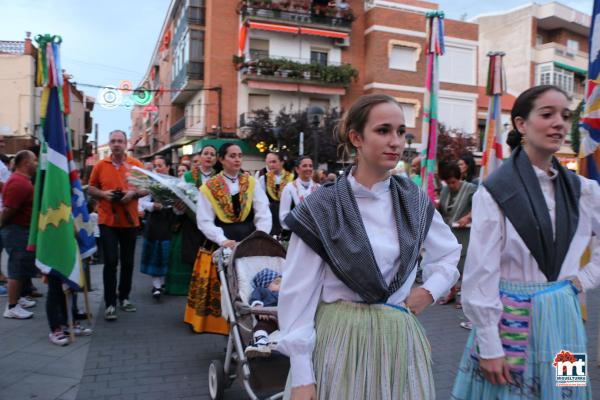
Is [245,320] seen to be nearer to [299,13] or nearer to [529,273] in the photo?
[529,273]

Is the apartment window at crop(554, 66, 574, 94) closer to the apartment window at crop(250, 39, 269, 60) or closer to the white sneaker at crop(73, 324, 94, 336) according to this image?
the apartment window at crop(250, 39, 269, 60)

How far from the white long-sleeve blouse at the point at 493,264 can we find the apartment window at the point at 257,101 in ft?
85.4

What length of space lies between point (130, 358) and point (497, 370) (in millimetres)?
3876

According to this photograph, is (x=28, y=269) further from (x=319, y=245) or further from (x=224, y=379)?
(x=319, y=245)

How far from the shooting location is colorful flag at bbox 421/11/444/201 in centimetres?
847

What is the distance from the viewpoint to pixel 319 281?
192 cm

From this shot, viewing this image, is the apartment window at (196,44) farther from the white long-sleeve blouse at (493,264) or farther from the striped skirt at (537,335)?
the striped skirt at (537,335)

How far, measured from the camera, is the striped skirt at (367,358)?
1.84 meters

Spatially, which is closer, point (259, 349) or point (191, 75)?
point (259, 349)

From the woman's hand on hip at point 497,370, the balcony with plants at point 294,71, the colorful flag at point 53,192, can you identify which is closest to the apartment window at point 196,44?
the balcony with plants at point 294,71

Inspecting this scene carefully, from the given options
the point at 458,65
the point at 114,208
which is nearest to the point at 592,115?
the point at 114,208

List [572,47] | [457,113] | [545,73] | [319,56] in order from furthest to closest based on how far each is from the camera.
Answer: [572,47] → [545,73] → [457,113] → [319,56]

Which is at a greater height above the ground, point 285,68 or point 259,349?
point 285,68

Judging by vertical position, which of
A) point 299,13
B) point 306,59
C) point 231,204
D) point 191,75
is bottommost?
point 231,204
